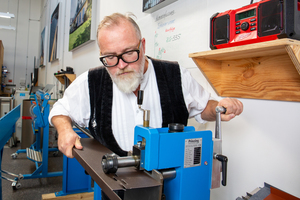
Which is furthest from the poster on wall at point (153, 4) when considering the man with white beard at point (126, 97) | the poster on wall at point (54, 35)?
the poster on wall at point (54, 35)

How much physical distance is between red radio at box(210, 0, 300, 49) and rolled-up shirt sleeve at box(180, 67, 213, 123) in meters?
0.38

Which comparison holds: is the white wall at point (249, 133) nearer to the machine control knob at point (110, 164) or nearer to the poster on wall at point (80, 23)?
the machine control knob at point (110, 164)

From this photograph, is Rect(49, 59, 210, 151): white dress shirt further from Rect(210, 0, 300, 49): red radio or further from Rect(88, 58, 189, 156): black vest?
Rect(210, 0, 300, 49): red radio

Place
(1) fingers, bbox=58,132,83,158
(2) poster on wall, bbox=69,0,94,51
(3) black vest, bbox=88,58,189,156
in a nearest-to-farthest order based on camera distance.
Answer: (1) fingers, bbox=58,132,83,158 < (3) black vest, bbox=88,58,189,156 < (2) poster on wall, bbox=69,0,94,51

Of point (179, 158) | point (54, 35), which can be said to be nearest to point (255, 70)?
point (179, 158)

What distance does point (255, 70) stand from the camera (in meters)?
1.15

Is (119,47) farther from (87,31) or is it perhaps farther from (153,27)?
(87,31)

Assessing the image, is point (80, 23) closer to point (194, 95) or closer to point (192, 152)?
point (194, 95)

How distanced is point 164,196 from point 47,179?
109 inches

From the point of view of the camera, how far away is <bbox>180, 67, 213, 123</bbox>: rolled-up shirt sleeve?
4.49 feet

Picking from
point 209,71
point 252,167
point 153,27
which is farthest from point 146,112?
point 153,27

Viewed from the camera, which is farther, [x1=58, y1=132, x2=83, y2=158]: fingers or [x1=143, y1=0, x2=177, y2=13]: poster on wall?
[x1=143, y1=0, x2=177, y2=13]: poster on wall

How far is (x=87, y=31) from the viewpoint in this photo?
3.36 m

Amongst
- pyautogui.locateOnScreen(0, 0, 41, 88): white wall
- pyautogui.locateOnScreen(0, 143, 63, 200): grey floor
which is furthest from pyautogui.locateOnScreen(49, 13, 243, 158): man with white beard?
pyautogui.locateOnScreen(0, 0, 41, 88): white wall
